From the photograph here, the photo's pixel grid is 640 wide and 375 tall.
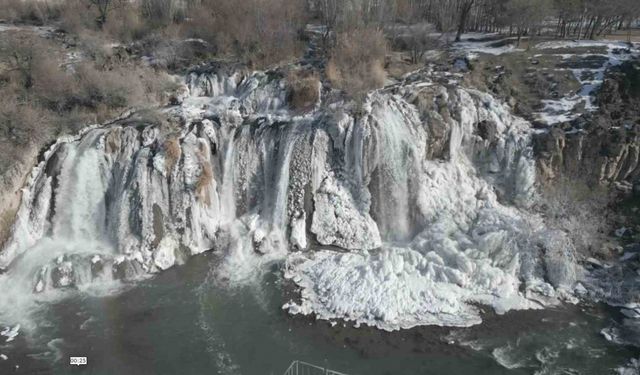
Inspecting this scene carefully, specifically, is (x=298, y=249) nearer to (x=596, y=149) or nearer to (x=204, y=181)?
(x=204, y=181)

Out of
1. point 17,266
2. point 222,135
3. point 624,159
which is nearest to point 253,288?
point 222,135

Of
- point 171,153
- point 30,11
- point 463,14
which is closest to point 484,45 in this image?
point 463,14

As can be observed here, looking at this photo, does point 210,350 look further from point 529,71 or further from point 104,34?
point 104,34

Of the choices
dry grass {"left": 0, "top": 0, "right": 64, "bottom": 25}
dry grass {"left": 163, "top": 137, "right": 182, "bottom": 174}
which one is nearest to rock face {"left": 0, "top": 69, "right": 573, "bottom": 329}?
dry grass {"left": 163, "top": 137, "right": 182, "bottom": 174}

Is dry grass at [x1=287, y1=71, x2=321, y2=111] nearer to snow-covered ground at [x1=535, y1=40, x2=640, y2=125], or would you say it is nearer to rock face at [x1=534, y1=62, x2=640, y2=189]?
rock face at [x1=534, y1=62, x2=640, y2=189]

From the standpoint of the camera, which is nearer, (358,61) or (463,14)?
(358,61)
